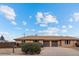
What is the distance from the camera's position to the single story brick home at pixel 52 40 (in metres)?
7.27

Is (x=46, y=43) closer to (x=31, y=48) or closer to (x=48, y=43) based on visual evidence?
(x=48, y=43)

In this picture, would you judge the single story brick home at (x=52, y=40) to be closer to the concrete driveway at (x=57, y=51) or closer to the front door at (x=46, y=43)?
the front door at (x=46, y=43)

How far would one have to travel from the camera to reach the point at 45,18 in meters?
7.36

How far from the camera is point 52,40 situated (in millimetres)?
7320

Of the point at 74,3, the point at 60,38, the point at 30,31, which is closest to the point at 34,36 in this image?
the point at 30,31

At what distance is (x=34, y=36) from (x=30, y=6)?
737mm

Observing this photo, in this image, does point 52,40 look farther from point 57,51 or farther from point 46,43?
point 57,51

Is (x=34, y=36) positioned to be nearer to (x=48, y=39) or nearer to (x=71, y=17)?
(x=48, y=39)

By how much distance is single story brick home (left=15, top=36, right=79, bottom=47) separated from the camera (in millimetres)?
7273

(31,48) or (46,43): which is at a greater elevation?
(46,43)

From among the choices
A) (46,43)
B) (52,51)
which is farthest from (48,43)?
(52,51)

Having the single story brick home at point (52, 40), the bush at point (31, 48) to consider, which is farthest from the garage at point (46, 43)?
the bush at point (31, 48)

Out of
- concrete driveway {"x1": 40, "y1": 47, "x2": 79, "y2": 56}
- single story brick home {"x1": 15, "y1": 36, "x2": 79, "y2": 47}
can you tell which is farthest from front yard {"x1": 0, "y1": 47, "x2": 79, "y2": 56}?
single story brick home {"x1": 15, "y1": 36, "x2": 79, "y2": 47}

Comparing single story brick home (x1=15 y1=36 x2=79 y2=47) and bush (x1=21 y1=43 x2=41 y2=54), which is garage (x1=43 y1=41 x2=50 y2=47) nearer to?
single story brick home (x1=15 y1=36 x2=79 y2=47)
